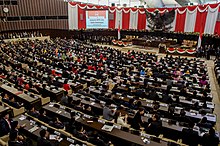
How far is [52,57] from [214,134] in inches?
564

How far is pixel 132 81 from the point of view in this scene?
11.6 metres

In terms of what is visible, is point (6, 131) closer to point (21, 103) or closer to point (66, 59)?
point (21, 103)

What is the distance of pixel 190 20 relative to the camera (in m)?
24.3

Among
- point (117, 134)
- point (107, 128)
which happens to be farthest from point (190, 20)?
point (117, 134)

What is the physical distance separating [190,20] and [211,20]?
9.71 feet

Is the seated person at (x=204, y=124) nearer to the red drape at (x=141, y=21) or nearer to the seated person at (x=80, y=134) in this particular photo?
the seated person at (x=80, y=134)

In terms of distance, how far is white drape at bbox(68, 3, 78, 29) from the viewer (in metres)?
30.4

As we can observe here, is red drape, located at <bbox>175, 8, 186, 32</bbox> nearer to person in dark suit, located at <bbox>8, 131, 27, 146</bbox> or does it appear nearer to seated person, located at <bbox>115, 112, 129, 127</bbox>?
seated person, located at <bbox>115, 112, 129, 127</bbox>

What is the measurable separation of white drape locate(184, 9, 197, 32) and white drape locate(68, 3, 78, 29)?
16.7 meters

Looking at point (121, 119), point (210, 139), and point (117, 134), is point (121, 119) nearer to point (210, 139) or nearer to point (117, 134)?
point (117, 134)

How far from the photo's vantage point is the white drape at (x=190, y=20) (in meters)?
23.9

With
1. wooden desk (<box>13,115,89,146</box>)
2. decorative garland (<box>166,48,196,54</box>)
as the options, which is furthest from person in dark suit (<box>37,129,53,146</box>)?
decorative garland (<box>166,48,196,54</box>)

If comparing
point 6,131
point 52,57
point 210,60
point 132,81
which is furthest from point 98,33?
point 6,131

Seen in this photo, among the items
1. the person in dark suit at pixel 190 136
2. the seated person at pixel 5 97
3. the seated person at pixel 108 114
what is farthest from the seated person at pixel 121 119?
the seated person at pixel 5 97
